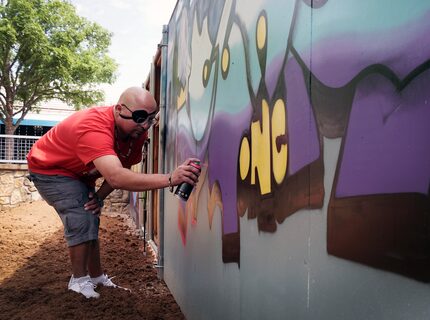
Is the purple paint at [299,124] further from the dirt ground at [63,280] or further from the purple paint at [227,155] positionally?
the dirt ground at [63,280]

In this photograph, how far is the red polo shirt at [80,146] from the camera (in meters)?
2.99

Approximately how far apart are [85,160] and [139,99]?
594 millimetres

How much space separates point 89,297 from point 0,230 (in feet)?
17.3

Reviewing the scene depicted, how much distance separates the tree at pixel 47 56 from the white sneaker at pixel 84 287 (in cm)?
1697

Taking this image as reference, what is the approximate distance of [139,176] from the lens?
2.68 meters

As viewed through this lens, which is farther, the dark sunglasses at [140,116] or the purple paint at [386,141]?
the dark sunglasses at [140,116]

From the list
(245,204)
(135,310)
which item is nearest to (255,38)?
(245,204)

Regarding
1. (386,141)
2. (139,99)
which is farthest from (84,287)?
(386,141)

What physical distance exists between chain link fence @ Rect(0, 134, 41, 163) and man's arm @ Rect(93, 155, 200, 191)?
33.6 feet

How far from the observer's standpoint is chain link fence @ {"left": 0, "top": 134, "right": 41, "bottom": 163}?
1209 cm

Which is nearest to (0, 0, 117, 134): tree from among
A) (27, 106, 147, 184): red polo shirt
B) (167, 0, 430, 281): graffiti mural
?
(27, 106, 147, 184): red polo shirt

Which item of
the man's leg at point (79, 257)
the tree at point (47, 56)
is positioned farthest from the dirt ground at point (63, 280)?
the tree at point (47, 56)

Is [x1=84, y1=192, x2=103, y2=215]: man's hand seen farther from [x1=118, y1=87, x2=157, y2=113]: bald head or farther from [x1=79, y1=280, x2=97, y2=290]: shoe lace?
[x1=118, y1=87, x2=157, y2=113]: bald head

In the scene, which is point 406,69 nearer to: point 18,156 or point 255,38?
point 255,38
